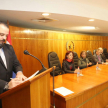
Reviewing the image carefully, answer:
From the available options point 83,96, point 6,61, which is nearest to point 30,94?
point 6,61

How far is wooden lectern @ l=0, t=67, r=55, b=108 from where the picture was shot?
922 mm

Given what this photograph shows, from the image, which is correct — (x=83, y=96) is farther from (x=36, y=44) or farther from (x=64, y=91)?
(x=36, y=44)

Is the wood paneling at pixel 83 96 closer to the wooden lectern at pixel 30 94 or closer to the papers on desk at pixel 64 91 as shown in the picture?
the papers on desk at pixel 64 91

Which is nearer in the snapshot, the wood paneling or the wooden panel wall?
the wood paneling

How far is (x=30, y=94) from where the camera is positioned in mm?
920

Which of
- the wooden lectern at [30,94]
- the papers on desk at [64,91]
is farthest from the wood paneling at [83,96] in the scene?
the wooden lectern at [30,94]

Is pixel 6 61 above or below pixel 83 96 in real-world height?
above

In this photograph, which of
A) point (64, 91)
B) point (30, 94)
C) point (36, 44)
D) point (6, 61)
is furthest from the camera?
point (36, 44)

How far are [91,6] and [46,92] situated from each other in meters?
2.15

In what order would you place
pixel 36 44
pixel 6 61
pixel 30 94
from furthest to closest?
1. pixel 36 44
2. pixel 6 61
3. pixel 30 94

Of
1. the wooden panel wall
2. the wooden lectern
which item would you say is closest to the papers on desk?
the wooden lectern

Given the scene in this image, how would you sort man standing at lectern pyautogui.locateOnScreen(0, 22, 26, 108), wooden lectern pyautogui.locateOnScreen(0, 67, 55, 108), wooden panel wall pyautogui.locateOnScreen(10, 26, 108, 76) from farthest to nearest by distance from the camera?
wooden panel wall pyautogui.locateOnScreen(10, 26, 108, 76)
man standing at lectern pyautogui.locateOnScreen(0, 22, 26, 108)
wooden lectern pyautogui.locateOnScreen(0, 67, 55, 108)

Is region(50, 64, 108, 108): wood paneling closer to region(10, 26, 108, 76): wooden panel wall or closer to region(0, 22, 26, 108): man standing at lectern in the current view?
region(0, 22, 26, 108): man standing at lectern

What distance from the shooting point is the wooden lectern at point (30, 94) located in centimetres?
92
